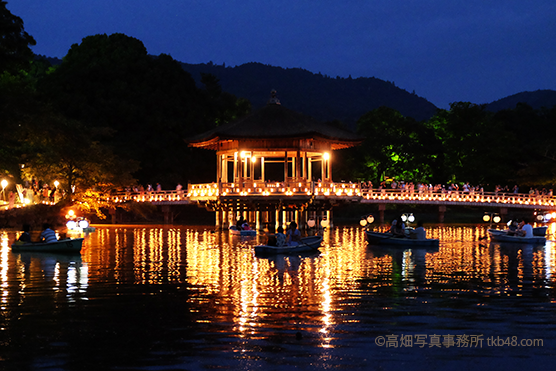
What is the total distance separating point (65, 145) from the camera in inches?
1732

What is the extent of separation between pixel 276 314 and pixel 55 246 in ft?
50.8

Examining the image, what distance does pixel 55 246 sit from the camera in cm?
2556

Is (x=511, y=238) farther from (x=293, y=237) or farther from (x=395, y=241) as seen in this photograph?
(x=293, y=237)

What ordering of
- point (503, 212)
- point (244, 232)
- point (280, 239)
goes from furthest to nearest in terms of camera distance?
point (503, 212), point (244, 232), point (280, 239)

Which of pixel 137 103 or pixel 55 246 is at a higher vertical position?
pixel 137 103

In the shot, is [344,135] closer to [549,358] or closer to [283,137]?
[283,137]

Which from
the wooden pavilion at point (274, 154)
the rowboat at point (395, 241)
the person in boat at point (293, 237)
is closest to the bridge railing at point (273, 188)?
the wooden pavilion at point (274, 154)

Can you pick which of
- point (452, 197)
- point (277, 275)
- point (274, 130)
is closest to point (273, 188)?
point (274, 130)

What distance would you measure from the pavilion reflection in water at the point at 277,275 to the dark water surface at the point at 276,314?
0.17ft

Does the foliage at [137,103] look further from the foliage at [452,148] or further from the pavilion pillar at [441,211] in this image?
the pavilion pillar at [441,211]

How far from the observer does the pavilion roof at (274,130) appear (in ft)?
143

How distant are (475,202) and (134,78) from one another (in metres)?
33.4

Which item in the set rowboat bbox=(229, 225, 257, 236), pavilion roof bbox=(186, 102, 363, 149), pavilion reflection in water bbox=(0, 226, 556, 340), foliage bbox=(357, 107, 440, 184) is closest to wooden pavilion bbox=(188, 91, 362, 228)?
pavilion roof bbox=(186, 102, 363, 149)

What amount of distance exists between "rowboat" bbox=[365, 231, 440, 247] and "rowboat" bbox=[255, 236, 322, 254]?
4.35m
